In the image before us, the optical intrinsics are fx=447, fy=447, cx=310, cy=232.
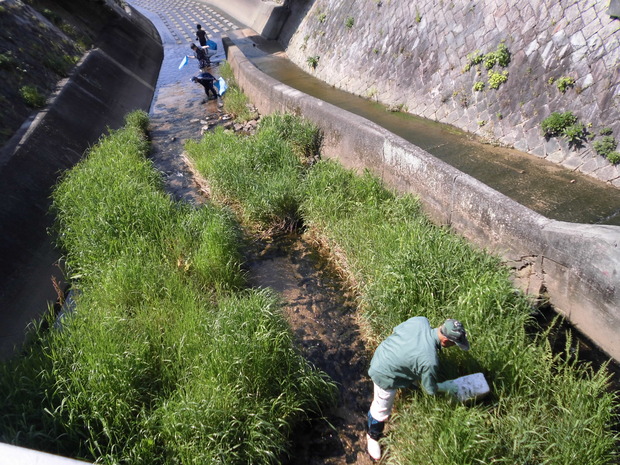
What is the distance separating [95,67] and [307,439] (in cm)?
1331

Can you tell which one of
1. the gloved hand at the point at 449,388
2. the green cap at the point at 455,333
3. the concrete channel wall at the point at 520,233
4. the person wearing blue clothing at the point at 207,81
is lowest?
the person wearing blue clothing at the point at 207,81

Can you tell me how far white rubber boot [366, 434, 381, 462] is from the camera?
155 inches

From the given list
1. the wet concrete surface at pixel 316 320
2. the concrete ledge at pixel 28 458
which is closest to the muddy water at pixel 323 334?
the wet concrete surface at pixel 316 320

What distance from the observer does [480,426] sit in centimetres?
343

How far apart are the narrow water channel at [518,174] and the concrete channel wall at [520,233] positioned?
4.00 ft

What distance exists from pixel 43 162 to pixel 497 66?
8753 millimetres

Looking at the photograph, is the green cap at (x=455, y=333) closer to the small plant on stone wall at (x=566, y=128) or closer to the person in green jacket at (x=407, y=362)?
the person in green jacket at (x=407, y=362)

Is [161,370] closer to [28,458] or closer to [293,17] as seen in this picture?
[28,458]

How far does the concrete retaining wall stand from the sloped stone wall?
6.81m

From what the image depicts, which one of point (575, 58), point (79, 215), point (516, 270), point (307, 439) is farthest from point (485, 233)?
point (79, 215)

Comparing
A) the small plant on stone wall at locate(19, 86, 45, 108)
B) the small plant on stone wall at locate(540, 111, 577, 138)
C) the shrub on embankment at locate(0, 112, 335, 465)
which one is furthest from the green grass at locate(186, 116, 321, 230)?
the small plant on stone wall at locate(540, 111, 577, 138)

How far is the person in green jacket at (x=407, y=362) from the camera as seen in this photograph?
3545 millimetres

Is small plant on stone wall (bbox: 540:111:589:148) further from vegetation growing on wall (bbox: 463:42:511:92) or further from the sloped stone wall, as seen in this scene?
vegetation growing on wall (bbox: 463:42:511:92)

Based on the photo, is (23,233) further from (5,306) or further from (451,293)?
(451,293)
